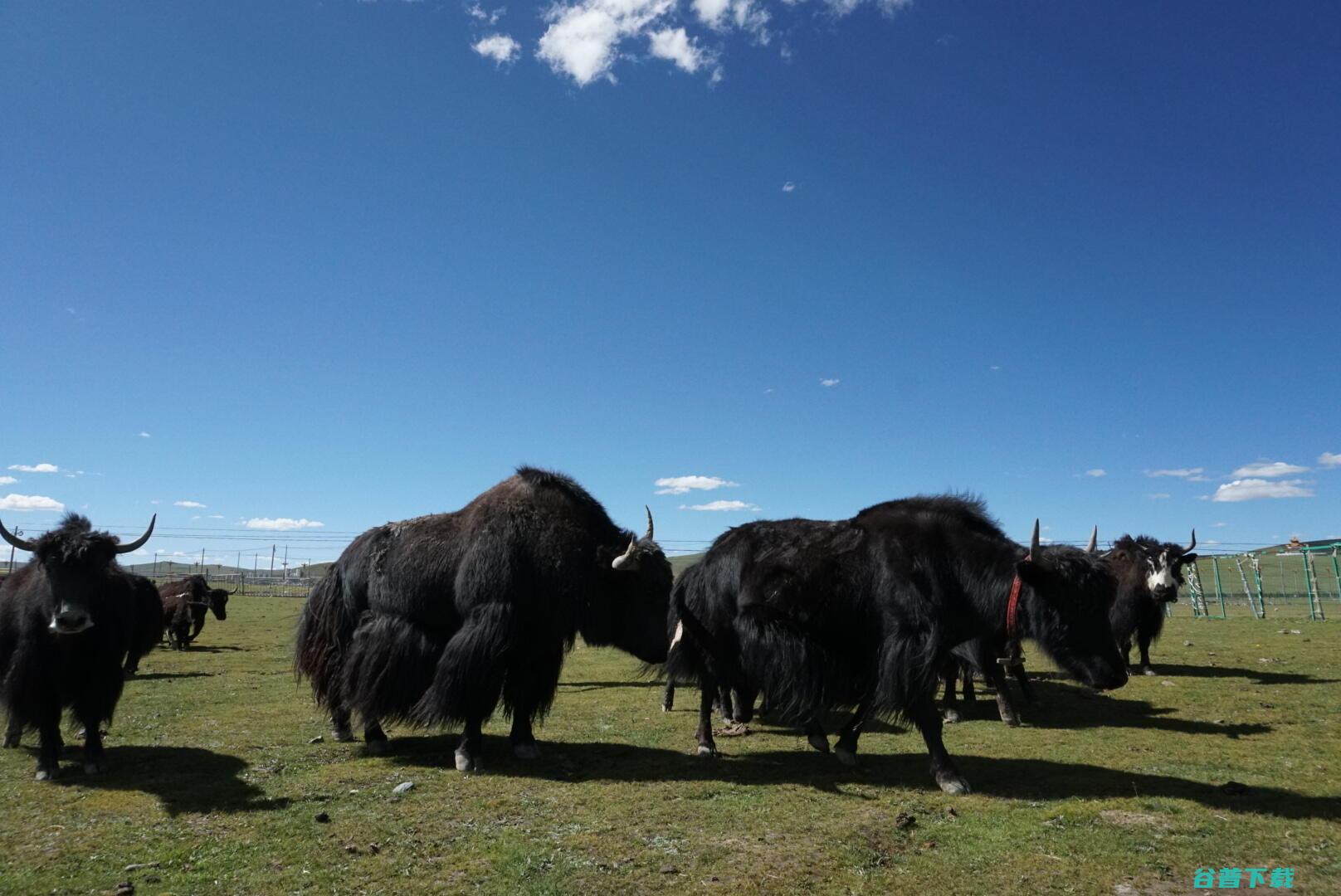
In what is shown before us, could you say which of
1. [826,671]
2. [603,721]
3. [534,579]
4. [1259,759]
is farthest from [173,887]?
[1259,759]

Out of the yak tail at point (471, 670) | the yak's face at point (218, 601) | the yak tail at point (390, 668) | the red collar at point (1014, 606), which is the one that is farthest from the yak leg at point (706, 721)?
the yak's face at point (218, 601)

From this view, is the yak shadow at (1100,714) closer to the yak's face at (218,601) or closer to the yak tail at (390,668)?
the yak tail at (390,668)

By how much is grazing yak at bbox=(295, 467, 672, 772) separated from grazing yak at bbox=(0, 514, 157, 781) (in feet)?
5.40

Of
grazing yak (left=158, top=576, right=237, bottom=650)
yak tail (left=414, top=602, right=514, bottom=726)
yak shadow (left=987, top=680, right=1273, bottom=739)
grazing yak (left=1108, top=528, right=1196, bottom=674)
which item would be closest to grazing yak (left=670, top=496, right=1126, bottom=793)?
yak tail (left=414, top=602, right=514, bottom=726)

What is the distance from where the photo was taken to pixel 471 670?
596 centimetres

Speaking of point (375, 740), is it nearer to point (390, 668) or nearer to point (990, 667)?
point (390, 668)

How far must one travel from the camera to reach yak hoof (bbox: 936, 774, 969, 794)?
5164 mm

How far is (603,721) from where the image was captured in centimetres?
840

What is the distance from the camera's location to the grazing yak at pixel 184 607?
17.3m

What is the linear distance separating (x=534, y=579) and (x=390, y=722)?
5.71ft

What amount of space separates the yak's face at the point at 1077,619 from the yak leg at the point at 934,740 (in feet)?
3.06

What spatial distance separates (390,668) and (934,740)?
429 centimetres

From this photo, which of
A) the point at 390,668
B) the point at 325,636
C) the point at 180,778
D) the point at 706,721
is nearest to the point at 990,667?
the point at 706,721

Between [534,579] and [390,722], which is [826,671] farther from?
[390,722]
